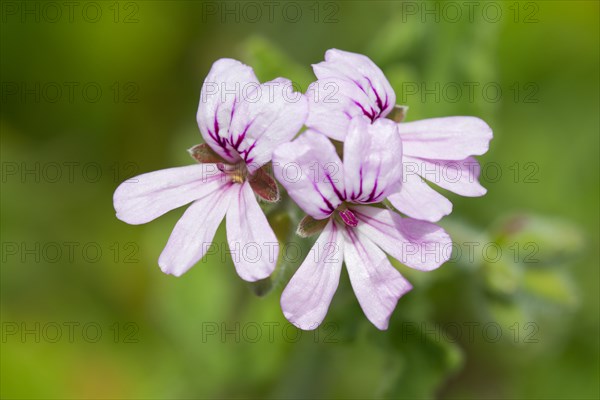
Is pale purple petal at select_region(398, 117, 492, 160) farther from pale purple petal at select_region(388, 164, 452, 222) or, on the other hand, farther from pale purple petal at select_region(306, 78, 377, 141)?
pale purple petal at select_region(306, 78, 377, 141)

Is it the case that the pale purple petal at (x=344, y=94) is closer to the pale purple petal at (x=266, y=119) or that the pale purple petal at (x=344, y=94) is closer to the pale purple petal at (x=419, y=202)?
the pale purple petal at (x=266, y=119)

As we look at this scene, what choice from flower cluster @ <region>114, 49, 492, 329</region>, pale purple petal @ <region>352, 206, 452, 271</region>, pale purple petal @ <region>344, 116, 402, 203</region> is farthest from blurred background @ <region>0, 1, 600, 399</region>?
pale purple petal @ <region>344, 116, 402, 203</region>

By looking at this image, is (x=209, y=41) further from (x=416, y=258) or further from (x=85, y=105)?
(x=416, y=258)

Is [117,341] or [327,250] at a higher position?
[327,250]

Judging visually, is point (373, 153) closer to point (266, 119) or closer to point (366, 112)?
point (366, 112)

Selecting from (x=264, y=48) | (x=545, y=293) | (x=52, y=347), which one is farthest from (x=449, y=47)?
(x=52, y=347)

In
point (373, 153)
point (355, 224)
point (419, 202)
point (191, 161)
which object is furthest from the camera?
point (191, 161)

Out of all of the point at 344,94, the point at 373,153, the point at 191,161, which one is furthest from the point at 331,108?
the point at 191,161
